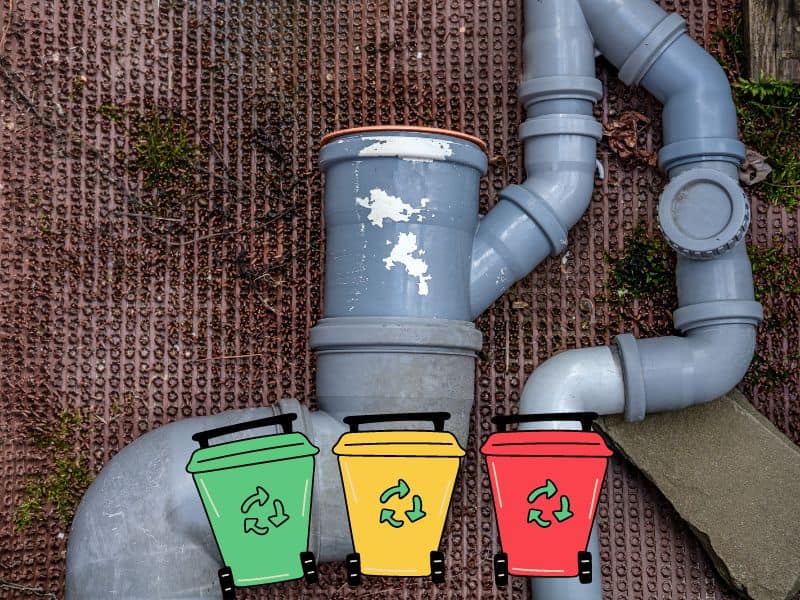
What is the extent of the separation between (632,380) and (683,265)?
47 centimetres

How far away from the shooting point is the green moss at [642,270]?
2834mm

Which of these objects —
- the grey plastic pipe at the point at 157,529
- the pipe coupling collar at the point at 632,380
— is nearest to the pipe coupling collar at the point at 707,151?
the pipe coupling collar at the point at 632,380

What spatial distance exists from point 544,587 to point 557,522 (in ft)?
2.67

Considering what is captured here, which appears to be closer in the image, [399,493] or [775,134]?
[399,493]

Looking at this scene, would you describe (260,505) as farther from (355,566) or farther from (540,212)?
(540,212)

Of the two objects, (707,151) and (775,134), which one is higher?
(775,134)

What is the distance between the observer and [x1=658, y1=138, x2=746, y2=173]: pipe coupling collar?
8.57ft

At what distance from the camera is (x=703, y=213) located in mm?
2547

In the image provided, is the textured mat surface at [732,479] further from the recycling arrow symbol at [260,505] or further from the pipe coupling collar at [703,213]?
the recycling arrow symbol at [260,505]

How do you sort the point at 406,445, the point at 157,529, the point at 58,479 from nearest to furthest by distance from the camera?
1. the point at 406,445
2. the point at 157,529
3. the point at 58,479

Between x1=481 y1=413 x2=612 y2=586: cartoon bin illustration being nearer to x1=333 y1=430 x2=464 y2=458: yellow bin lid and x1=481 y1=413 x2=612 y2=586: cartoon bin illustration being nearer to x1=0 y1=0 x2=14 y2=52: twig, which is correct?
x1=333 y1=430 x2=464 y2=458: yellow bin lid

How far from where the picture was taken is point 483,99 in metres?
2.89

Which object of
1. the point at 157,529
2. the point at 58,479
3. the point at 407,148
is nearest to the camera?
the point at 157,529

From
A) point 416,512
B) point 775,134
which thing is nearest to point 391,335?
point 416,512
